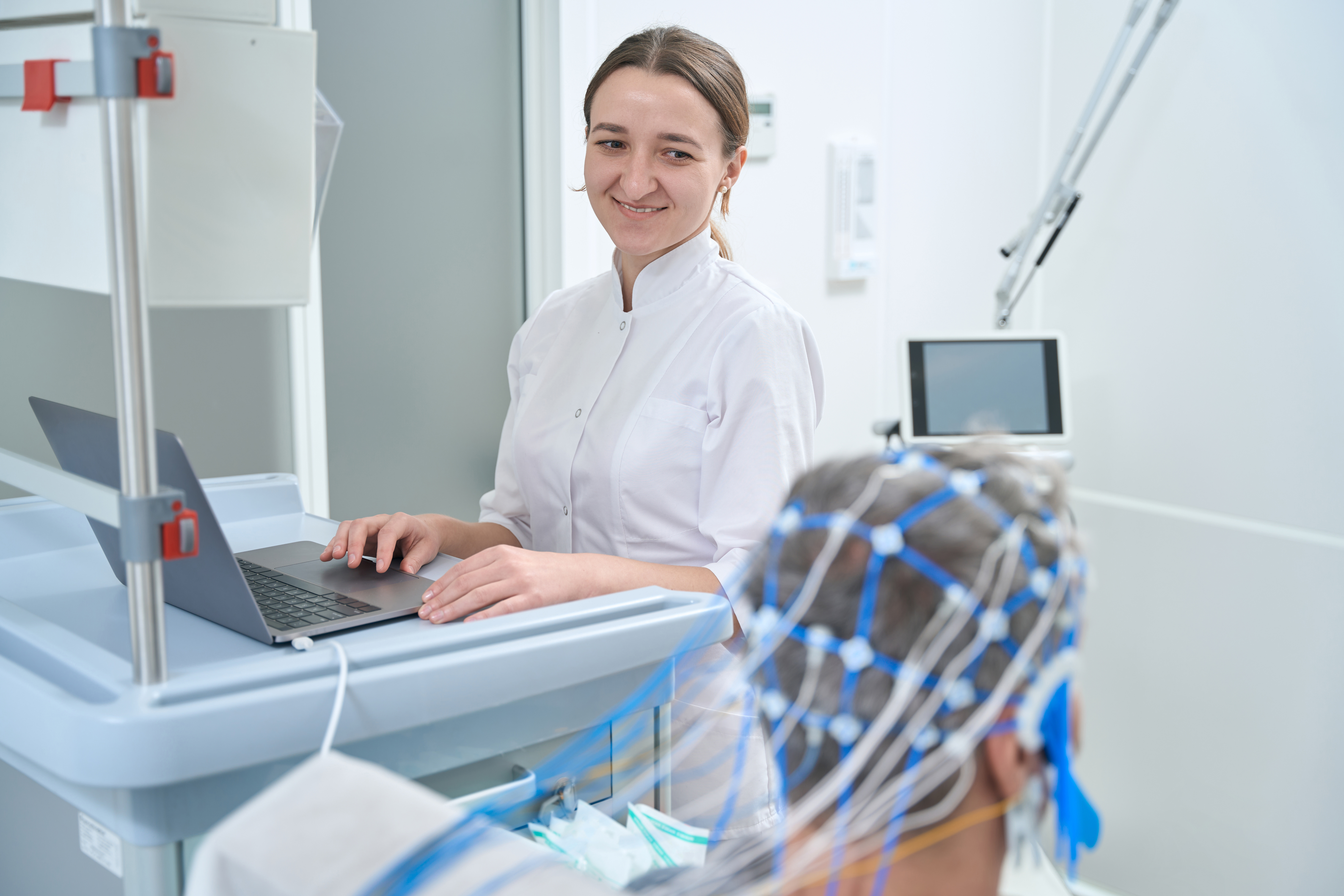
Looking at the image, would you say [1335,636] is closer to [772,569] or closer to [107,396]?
[772,569]

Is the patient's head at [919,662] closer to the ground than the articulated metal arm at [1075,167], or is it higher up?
closer to the ground

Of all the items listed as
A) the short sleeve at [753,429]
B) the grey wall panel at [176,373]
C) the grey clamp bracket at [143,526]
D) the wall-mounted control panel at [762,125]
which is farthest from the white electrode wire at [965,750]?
the wall-mounted control panel at [762,125]

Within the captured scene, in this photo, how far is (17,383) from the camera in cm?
170

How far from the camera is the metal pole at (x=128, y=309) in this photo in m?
0.72

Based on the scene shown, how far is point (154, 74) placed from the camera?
728 mm

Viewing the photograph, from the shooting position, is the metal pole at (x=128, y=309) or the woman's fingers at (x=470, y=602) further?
the woman's fingers at (x=470, y=602)

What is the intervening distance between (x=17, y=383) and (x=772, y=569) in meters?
1.52

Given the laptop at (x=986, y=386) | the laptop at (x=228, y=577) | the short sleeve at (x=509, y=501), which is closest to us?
the laptop at (x=228, y=577)

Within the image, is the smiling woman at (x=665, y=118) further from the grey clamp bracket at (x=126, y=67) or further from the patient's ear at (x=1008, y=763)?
the patient's ear at (x=1008, y=763)

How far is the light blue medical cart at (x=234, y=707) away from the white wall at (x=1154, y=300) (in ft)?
4.97

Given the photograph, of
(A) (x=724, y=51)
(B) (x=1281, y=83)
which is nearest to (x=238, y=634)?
(A) (x=724, y=51)

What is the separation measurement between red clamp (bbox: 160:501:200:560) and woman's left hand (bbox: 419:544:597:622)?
277 mm

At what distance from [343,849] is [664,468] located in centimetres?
86

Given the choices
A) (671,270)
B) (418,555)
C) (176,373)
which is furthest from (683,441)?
(176,373)
